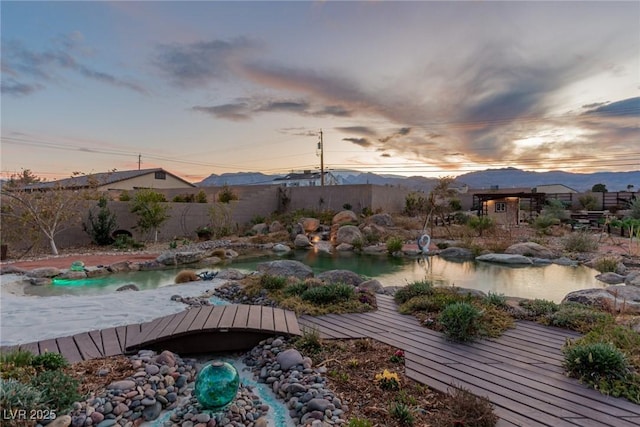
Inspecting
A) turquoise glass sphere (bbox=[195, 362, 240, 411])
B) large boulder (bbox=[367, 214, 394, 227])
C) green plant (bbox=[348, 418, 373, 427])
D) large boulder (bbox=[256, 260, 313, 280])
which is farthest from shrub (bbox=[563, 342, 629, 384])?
large boulder (bbox=[367, 214, 394, 227])

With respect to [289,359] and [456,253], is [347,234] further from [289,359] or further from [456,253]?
[289,359]

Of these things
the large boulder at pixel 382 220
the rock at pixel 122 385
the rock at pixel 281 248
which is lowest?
the rock at pixel 281 248

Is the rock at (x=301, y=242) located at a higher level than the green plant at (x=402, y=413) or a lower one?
lower

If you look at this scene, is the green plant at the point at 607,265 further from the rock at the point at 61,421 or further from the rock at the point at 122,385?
the rock at the point at 61,421

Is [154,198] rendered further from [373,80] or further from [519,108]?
[519,108]

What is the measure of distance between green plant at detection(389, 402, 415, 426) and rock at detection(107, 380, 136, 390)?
2.04 m

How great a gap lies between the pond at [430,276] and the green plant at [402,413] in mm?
5953

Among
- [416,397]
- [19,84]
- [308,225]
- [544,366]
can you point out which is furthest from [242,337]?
[308,225]

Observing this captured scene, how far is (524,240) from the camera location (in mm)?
13961

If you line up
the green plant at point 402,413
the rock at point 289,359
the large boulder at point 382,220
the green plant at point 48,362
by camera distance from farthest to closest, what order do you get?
the large boulder at point 382,220 < the rock at point 289,359 < the green plant at point 48,362 < the green plant at point 402,413

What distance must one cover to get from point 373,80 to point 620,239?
12.0m

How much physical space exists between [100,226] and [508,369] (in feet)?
45.4

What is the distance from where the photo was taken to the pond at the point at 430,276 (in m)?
7.51

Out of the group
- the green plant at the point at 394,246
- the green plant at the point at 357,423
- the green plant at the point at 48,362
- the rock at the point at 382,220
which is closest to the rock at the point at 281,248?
the green plant at the point at 394,246
